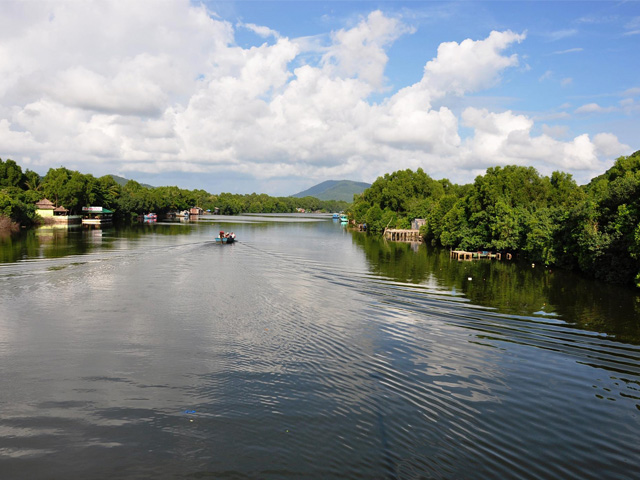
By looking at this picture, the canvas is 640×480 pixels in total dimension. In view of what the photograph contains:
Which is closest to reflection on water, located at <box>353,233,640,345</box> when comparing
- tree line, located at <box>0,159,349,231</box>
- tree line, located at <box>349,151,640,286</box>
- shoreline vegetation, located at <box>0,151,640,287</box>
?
tree line, located at <box>349,151,640,286</box>

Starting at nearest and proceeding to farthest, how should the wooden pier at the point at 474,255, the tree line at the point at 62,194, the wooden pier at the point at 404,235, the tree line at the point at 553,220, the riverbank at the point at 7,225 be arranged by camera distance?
1. the tree line at the point at 553,220
2. the wooden pier at the point at 474,255
3. the riverbank at the point at 7,225
4. the tree line at the point at 62,194
5. the wooden pier at the point at 404,235

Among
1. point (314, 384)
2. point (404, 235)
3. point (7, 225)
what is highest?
point (7, 225)

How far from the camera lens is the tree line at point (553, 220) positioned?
103 feet

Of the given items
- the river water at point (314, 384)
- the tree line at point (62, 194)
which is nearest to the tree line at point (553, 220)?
the river water at point (314, 384)

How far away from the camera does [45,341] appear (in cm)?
1648

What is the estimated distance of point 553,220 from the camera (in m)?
44.1

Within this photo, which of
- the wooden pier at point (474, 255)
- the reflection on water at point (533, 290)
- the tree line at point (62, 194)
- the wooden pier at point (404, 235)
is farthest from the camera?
the wooden pier at point (404, 235)

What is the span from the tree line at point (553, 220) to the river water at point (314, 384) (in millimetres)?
6134

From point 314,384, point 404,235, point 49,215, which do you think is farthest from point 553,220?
point 49,215

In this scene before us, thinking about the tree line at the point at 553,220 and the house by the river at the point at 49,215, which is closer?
the tree line at the point at 553,220

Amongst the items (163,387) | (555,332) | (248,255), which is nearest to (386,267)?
(248,255)

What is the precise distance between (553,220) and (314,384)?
3985 centimetres

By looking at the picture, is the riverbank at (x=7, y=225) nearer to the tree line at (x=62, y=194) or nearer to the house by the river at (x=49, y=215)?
the tree line at (x=62, y=194)

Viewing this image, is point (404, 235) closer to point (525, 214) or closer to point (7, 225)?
point (525, 214)
